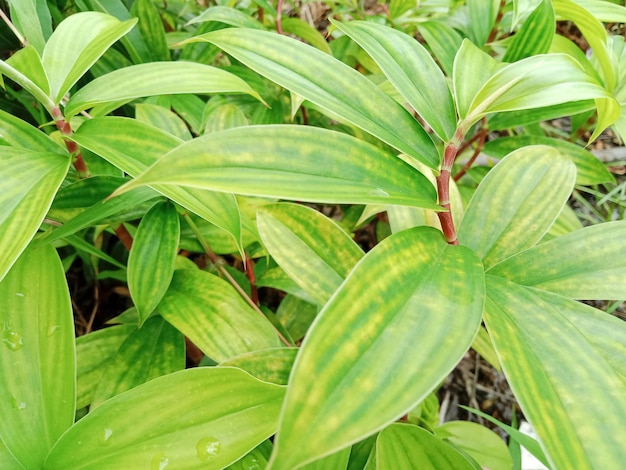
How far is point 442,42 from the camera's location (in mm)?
751

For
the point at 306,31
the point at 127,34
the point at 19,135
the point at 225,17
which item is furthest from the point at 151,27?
the point at 19,135

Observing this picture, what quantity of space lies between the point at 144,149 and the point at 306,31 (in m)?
0.56

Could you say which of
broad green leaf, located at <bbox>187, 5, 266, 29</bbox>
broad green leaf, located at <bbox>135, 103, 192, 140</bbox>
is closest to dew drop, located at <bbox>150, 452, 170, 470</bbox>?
broad green leaf, located at <bbox>135, 103, 192, 140</bbox>

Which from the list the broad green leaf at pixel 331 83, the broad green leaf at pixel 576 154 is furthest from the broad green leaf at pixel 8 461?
the broad green leaf at pixel 576 154

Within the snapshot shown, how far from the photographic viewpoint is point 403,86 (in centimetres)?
39

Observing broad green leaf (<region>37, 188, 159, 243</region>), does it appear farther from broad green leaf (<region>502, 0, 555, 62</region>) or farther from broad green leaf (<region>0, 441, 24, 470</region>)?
broad green leaf (<region>502, 0, 555, 62</region>)

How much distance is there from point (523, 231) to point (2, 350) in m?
0.48

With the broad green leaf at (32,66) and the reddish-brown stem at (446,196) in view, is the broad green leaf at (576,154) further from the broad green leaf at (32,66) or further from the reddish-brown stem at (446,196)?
the broad green leaf at (32,66)

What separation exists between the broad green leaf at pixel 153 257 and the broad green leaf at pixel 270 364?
127 mm

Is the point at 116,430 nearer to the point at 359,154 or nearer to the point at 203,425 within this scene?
the point at 203,425

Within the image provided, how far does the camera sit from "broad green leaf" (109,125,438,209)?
0.82 feet

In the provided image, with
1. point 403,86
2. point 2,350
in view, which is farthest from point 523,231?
point 2,350

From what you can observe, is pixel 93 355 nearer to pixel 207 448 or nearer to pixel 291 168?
pixel 207 448

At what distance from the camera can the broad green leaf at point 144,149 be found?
412mm
